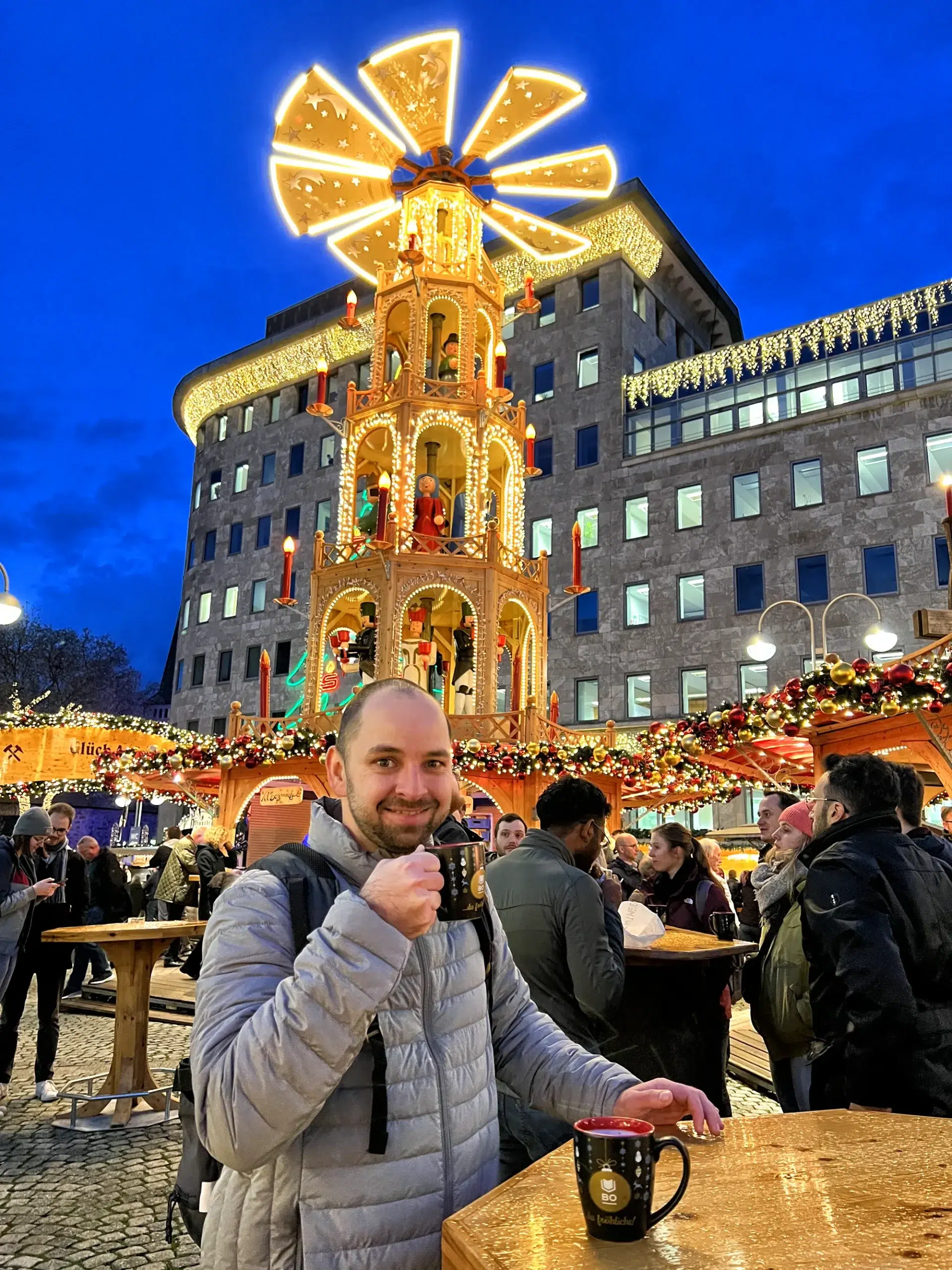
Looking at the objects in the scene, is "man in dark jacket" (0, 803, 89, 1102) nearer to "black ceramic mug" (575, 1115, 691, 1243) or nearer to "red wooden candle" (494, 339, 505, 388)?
"black ceramic mug" (575, 1115, 691, 1243)

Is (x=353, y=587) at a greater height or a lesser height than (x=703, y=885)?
greater

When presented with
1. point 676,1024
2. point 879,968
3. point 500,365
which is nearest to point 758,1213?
point 879,968

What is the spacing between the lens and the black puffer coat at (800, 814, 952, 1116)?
283 centimetres

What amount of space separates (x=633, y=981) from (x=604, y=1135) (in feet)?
13.6

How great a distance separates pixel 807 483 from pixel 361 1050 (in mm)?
30638

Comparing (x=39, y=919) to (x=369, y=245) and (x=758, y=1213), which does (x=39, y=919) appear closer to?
(x=758, y=1213)

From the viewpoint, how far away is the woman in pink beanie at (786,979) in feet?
11.3

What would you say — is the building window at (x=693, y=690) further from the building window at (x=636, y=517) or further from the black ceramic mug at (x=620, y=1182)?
the black ceramic mug at (x=620, y=1182)

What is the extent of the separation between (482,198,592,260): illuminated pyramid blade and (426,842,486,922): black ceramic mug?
1941 cm

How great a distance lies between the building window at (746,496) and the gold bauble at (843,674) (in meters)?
22.0

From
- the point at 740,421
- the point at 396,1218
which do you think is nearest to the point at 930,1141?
the point at 396,1218

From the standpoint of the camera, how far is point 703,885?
7047mm

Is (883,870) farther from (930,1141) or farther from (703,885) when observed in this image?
(703,885)

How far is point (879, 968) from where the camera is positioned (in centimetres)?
284
